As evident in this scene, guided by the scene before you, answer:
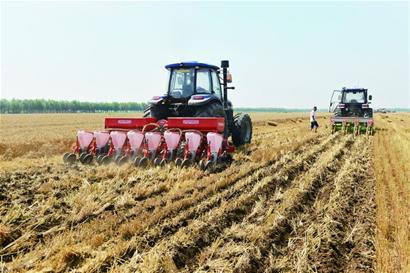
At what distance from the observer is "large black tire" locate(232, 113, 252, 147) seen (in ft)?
35.8

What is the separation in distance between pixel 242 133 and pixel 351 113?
895 cm

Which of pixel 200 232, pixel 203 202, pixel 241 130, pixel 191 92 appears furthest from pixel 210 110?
pixel 200 232

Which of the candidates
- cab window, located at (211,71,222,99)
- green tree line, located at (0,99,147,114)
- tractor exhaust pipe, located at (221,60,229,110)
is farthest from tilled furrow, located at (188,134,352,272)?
green tree line, located at (0,99,147,114)

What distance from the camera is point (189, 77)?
9.64m

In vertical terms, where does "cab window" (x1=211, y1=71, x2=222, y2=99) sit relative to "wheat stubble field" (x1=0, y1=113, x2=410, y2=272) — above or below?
above

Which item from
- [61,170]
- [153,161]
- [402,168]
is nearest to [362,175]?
[402,168]

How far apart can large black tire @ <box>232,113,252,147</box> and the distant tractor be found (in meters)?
7.10

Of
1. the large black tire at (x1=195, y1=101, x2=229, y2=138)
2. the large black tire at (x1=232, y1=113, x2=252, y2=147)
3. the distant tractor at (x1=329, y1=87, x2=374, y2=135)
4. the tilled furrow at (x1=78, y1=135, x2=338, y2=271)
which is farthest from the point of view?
the distant tractor at (x1=329, y1=87, x2=374, y2=135)

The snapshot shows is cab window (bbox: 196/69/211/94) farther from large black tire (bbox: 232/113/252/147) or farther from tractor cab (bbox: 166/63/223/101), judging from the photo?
large black tire (bbox: 232/113/252/147)

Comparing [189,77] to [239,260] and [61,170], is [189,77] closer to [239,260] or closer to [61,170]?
[61,170]

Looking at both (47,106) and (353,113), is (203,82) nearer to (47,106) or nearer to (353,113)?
(353,113)

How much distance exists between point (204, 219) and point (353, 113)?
15.3m

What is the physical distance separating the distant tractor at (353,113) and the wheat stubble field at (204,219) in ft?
31.6

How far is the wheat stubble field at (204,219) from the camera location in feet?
11.2
